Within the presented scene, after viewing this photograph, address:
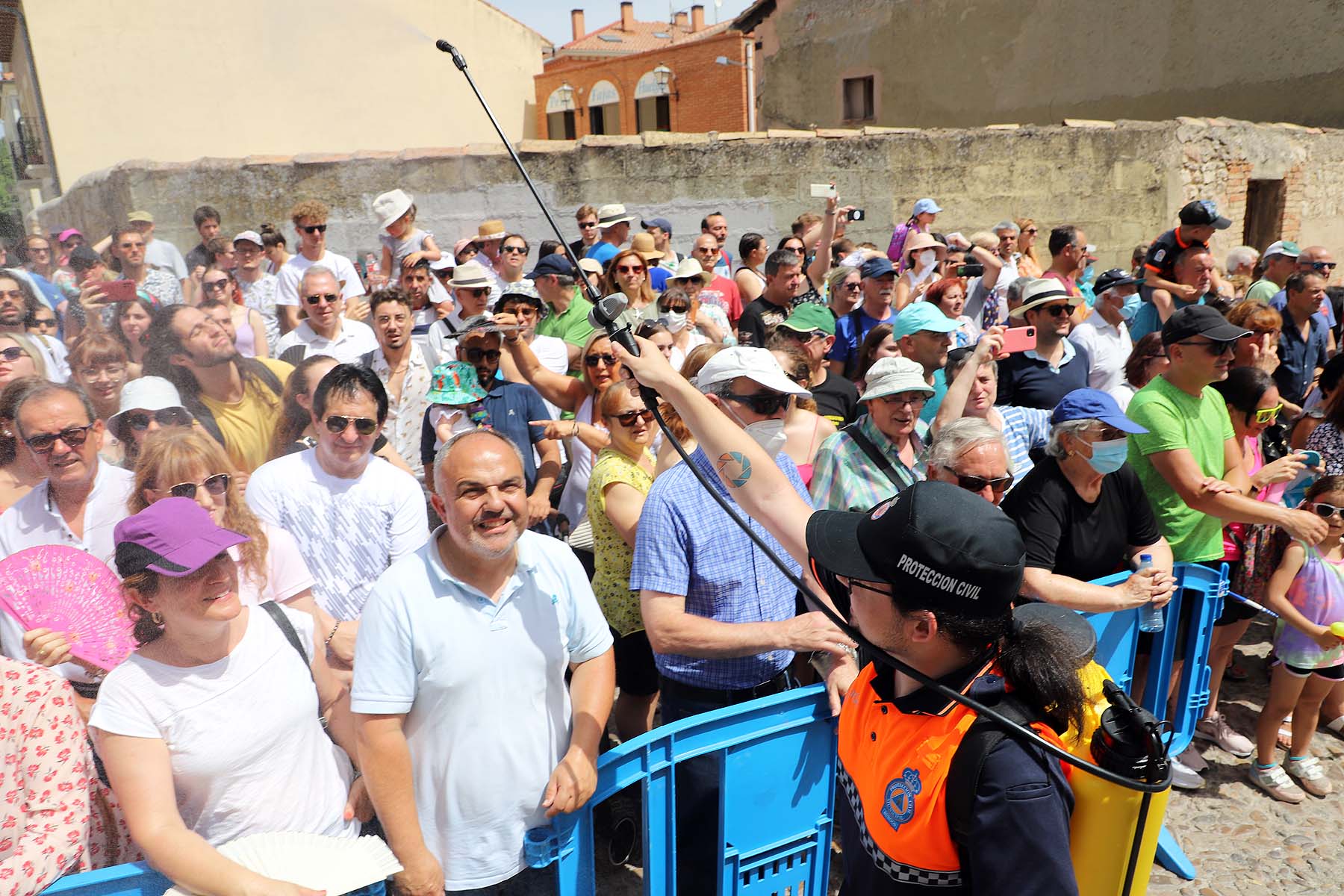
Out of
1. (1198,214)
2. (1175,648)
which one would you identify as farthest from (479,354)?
(1198,214)

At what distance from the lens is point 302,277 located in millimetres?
6582

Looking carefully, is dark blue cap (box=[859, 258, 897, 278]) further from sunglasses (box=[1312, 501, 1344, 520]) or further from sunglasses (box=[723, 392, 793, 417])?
sunglasses (box=[723, 392, 793, 417])

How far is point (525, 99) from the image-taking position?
65.7 feet

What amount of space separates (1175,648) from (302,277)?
589 cm

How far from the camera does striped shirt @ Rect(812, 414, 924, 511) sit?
362cm

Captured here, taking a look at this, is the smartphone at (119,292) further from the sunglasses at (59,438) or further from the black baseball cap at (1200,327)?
the black baseball cap at (1200,327)

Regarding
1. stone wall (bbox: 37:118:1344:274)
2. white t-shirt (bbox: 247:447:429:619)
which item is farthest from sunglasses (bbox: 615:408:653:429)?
stone wall (bbox: 37:118:1344:274)

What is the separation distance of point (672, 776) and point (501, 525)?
0.93 m

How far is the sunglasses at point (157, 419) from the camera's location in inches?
148

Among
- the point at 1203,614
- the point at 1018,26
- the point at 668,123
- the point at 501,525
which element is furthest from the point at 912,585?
the point at 668,123

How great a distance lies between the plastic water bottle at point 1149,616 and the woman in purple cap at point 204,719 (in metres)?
3.09

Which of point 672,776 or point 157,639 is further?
point 672,776

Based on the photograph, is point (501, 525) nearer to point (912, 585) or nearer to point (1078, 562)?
point (912, 585)

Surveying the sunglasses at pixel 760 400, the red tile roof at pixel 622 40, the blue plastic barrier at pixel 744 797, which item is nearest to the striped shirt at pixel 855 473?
the sunglasses at pixel 760 400
